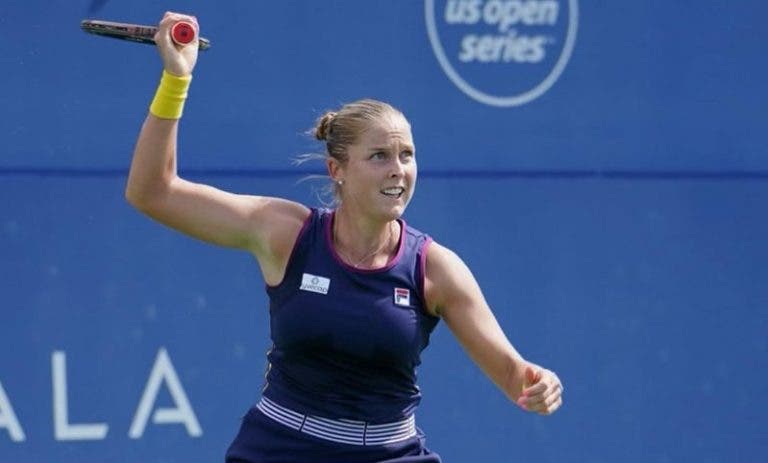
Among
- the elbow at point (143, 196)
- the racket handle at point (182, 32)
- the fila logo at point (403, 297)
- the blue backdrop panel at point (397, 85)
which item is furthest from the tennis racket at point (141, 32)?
the blue backdrop panel at point (397, 85)

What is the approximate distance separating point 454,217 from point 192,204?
1.81 metres

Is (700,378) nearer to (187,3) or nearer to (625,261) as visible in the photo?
(625,261)

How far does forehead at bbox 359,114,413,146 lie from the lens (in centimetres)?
381

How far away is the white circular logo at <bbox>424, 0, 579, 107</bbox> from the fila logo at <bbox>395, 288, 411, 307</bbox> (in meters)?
1.71

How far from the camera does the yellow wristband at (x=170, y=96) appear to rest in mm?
3543

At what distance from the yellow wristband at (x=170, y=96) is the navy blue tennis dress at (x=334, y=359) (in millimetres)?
422

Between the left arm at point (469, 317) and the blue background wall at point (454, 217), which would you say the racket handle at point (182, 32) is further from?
the blue background wall at point (454, 217)

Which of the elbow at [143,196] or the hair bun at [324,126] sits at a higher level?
the hair bun at [324,126]

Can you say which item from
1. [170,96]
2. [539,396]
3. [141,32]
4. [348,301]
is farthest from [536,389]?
[141,32]

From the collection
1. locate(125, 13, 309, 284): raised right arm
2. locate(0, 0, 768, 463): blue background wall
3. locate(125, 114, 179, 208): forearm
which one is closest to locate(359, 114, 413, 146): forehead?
locate(125, 13, 309, 284): raised right arm

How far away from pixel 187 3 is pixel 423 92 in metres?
0.80

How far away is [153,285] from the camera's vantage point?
511 cm

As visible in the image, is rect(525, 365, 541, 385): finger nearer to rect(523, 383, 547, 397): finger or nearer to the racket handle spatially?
rect(523, 383, 547, 397): finger

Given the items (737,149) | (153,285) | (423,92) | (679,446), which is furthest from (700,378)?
(153,285)
